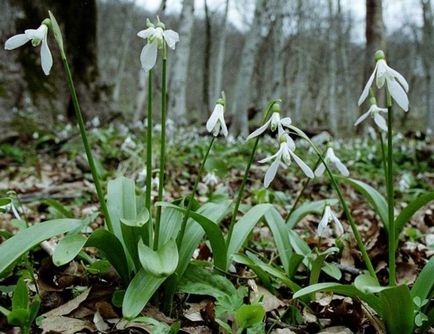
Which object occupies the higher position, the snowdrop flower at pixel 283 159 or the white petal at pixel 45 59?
the white petal at pixel 45 59

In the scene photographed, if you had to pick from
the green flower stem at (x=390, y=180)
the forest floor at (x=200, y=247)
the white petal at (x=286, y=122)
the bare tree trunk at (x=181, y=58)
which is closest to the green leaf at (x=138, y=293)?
the forest floor at (x=200, y=247)

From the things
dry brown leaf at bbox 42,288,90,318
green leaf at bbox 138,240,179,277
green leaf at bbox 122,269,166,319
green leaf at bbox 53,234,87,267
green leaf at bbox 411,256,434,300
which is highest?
green leaf at bbox 53,234,87,267

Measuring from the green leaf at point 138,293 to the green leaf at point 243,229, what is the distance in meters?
0.37

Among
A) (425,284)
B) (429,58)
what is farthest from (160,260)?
(429,58)

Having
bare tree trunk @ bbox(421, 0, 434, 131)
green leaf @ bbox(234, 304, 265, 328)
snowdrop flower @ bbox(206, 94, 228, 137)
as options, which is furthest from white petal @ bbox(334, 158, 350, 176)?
bare tree trunk @ bbox(421, 0, 434, 131)

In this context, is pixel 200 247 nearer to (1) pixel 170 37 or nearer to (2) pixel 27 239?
(2) pixel 27 239

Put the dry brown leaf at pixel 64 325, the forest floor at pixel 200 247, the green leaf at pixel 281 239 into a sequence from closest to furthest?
the dry brown leaf at pixel 64 325 → the forest floor at pixel 200 247 → the green leaf at pixel 281 239

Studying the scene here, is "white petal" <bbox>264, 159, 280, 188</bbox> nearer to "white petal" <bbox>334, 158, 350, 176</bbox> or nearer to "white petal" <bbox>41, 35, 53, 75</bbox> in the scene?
"white petal" <bbox>334, 158, 350, 176</bbox>

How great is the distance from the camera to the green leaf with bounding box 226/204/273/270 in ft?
5.42

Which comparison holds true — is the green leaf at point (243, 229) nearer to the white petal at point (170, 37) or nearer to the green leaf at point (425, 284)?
the green leaf at point (425, 284)

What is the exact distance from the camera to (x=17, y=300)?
1.19 m

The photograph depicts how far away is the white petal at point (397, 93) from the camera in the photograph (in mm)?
1155

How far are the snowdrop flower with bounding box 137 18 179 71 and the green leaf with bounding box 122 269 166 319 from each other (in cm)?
64

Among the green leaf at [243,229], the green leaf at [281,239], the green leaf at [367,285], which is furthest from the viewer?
the green leaf at [281,239]
